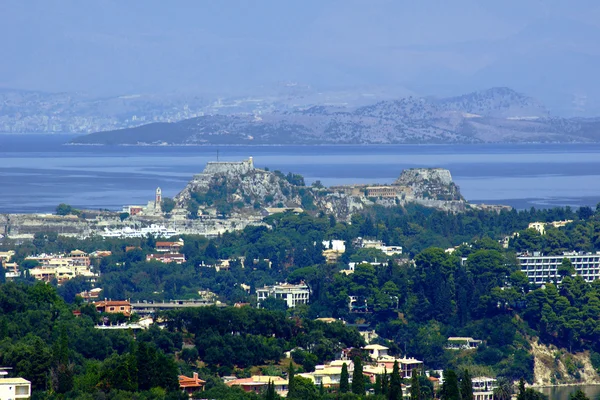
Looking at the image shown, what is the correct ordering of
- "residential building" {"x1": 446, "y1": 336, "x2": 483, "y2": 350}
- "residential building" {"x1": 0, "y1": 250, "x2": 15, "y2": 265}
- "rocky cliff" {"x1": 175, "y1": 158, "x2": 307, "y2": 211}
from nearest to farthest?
"residential building" {"x1": 446, "y1": 336, "x2": 483, "y2": 350}, "residential building" {"x1": 0, "y1": 250, "x2": 15, "y2": 265}, "rocky cliff" {"x1": 175, "y1": 158, "x2": 307, "y2": 211}

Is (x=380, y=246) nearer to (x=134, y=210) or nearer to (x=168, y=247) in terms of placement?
(x=168, y=247)

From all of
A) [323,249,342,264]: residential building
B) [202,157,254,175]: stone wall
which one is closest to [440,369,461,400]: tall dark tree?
[323,249,342,264]: residential building

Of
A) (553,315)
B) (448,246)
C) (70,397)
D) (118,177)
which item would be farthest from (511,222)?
(118,177)

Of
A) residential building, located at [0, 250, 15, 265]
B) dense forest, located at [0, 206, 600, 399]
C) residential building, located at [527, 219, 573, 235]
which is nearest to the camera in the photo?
dense forest, located at [0, 206, 600, 399]

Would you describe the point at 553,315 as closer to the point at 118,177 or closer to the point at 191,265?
the point at 191,265

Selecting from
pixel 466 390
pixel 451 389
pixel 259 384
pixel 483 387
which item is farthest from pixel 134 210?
pixel 451 389

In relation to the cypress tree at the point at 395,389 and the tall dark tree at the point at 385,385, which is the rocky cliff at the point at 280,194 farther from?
the cypress tree at the point at 395,389

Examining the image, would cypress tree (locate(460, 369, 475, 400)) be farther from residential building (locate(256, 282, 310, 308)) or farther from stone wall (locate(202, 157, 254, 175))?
stone wall (locate(202, 157, 254, 175))
